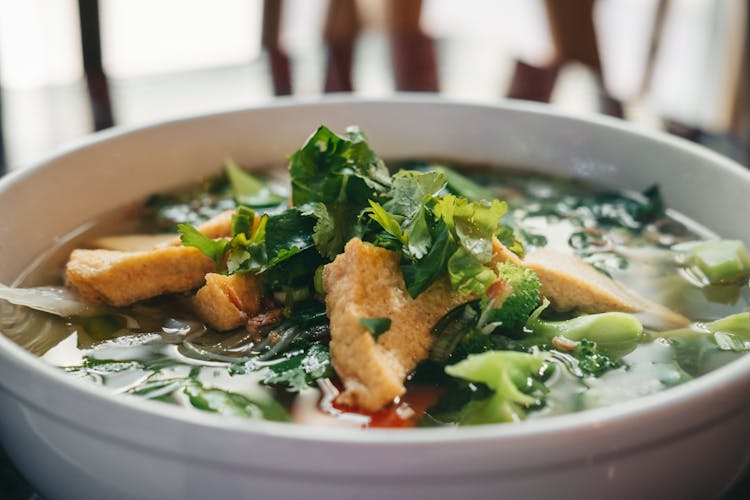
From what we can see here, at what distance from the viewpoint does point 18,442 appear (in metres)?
1.15

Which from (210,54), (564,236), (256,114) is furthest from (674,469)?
(210,54)

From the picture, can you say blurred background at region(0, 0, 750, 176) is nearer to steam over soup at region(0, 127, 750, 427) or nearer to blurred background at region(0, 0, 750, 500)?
blurred background at region(0, 0, 750, 500)

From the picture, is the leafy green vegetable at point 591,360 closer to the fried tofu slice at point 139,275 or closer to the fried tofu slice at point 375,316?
the fried tofu slice at point 375,316

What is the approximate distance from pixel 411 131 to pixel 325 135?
865mm

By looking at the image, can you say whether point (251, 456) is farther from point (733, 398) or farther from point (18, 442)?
point (733, 398)

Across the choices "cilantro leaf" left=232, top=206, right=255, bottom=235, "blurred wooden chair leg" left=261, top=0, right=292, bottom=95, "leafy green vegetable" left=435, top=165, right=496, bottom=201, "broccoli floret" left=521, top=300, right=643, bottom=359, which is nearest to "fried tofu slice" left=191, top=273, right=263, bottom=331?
"cilantro leaf" left=232, top=206, right=255, bottom=235

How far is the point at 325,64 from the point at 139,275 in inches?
64.9

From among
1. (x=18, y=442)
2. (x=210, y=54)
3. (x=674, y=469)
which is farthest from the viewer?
(x=210, y=54)

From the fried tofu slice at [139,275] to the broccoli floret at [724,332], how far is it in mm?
877

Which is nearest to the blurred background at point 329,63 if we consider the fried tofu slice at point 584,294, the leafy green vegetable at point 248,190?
the leafy green vegetable at point 248,190

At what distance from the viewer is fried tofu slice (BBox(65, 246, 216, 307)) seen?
1.59 m

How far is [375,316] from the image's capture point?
4.33 ft

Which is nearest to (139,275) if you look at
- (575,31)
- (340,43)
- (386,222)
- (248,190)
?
(386,222)

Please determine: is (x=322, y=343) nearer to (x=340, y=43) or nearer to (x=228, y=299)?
(x=228, y=299)
